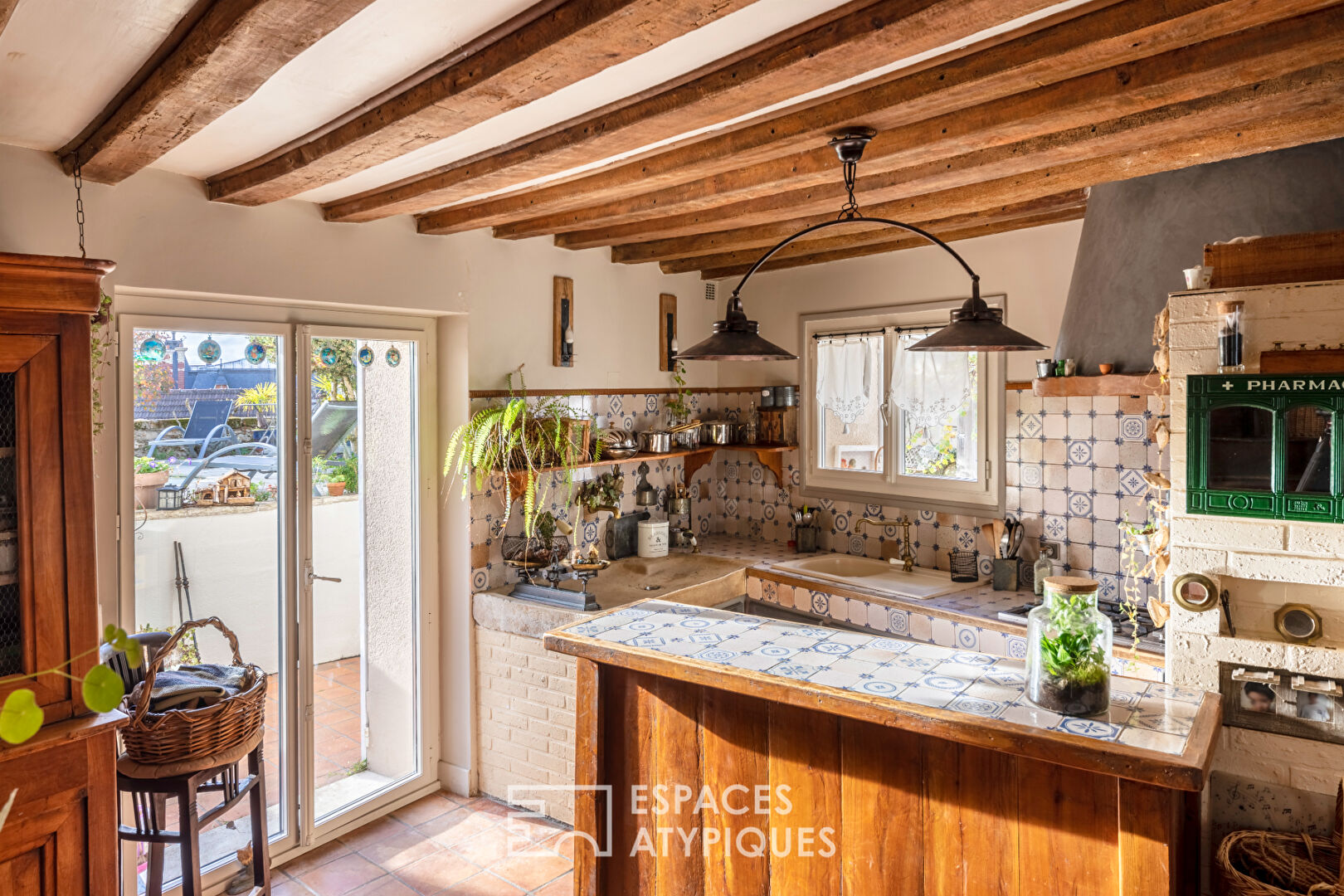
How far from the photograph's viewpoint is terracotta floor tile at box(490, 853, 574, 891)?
3287 millimetres

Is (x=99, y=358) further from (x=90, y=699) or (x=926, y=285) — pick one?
(x=926, y=285)

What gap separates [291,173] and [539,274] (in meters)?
1.68

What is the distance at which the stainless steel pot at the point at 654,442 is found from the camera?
4613mm

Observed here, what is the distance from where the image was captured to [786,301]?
198 inches

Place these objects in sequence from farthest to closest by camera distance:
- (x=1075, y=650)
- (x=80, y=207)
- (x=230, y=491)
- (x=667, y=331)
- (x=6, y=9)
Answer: (x=667, y=331)
(x=230, y=491)
(x=80, y=207)
(x=1075, y=650)
(x=6, y=9)

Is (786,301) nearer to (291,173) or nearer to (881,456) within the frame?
(881,456)

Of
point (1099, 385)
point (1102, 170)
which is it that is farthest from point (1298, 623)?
point (1102, 170)

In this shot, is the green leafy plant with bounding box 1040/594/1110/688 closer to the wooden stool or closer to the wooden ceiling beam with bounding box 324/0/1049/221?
the wooden ceiling beam with bounding box 324/0/1049/221

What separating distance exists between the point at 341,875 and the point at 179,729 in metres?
1.20

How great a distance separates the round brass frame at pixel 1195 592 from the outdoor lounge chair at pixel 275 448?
3.09 meters

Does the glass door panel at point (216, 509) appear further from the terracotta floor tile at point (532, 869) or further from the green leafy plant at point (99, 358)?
the terracotta floor tile at point (532, 869)

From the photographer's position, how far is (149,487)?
9.86 feet

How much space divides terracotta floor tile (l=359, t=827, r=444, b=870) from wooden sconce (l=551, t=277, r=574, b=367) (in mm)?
2235

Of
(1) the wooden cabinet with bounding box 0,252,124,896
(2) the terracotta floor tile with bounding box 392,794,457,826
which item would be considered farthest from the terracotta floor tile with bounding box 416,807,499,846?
(1) the wooden cabinet with bounding box 0,252,124,896
